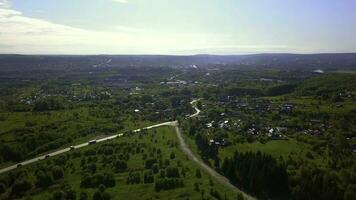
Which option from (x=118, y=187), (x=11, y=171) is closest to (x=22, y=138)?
(x=11, y=171)

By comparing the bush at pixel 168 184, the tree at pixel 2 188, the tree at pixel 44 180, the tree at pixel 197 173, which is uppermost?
the bush at pixel 168 184

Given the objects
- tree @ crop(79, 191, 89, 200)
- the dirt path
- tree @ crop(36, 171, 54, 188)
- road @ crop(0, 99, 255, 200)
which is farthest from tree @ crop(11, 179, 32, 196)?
the dirt path

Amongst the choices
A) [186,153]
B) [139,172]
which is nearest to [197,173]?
[139,172]

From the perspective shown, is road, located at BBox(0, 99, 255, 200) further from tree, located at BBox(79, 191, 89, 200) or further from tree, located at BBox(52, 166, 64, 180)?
tree, located at BBox(79, 191, 89, 200)

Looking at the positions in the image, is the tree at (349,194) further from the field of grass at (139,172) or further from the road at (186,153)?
the field of grass at (139,172)

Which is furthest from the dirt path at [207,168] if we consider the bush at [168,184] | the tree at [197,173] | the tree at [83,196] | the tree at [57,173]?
the tree at [57,173]

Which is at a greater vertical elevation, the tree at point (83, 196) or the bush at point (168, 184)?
the bush at point (168, 184)

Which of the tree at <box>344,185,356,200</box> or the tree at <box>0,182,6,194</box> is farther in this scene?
the tree at <box>0,182,6,194</box>

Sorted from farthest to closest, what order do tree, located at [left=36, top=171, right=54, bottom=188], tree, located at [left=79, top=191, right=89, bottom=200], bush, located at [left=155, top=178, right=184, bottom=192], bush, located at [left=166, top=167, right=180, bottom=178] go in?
tree, located at [left=36, top=171, right=54, bottom=188] → bush, located at [left=166, top=167, right=180, bottom=178] → bush, located at [left=155, top=178, right=184, bottom=192] → tree, located at [left=79, top=191, right=89, bottom=200]

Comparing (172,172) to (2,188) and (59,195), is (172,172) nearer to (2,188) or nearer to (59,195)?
(59,195)

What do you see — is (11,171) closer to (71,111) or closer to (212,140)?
(212,140)

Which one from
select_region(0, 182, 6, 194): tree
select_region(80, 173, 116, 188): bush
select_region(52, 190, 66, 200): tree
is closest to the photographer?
select_region(52, 190, 66, 200): tree
